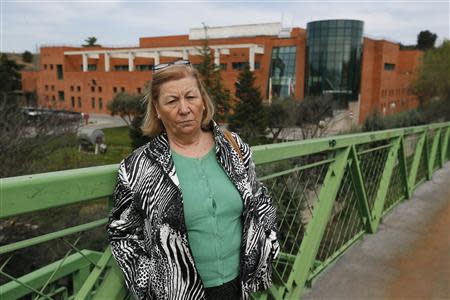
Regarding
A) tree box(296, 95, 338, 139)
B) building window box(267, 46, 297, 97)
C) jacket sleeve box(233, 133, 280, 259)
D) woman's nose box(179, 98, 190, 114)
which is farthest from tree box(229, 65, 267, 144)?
woman's nose box(179, 98, 190, 114)

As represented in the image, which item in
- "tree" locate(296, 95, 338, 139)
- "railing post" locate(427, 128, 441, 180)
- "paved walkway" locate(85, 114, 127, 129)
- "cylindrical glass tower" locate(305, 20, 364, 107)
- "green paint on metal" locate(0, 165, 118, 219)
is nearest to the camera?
"green paint on metal" locate(0, 165, 118, 219)

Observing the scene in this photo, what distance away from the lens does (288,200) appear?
10.7ft

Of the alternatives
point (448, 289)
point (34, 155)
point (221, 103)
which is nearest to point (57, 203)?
point (448, 289)

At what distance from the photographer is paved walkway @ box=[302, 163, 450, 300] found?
2652mm

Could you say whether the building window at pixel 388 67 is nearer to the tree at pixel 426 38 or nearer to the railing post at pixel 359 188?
the tree at pixel 426 38

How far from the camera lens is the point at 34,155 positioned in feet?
35.8

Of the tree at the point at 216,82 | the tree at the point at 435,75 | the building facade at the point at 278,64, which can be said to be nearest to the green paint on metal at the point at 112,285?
the tree at the point at 216,82

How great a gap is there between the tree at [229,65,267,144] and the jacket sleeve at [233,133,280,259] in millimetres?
25688

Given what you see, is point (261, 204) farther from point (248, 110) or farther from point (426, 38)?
point (426, 38)

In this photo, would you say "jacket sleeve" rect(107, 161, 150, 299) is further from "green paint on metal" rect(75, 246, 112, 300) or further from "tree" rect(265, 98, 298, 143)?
"tree" rect(265, 98, 298, 143)

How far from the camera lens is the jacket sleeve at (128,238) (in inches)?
48.9

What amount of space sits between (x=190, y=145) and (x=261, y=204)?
375 millimetres

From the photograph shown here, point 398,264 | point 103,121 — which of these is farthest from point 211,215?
point 103,121

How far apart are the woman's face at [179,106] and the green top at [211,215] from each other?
99 millimetres
